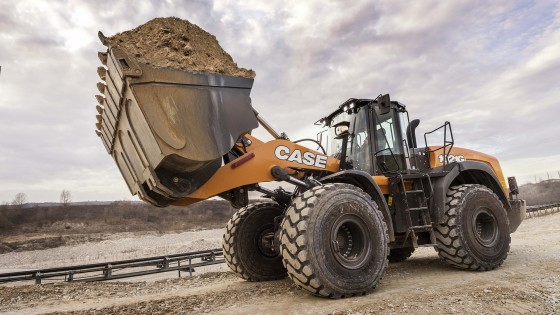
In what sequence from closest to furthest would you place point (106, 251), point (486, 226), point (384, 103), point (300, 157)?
point (300, 157) < point (384, 103) < point (486, 226) < point (106, 251)

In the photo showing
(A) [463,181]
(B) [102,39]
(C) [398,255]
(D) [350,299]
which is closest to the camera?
(B) [102,39]

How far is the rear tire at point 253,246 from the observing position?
588cm

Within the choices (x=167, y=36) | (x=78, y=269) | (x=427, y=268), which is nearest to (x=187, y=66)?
(x=167, y=36)

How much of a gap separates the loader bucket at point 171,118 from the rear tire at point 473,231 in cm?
368

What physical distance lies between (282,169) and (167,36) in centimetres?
209

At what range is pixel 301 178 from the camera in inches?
218

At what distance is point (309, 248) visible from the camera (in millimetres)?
4145

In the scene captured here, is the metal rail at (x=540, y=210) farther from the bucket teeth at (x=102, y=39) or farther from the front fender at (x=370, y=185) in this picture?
the bucket teeth at (x=102, y=39)

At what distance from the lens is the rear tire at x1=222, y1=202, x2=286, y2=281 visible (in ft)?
19.3

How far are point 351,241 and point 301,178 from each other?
1.17 metres

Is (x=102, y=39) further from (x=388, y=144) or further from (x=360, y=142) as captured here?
(x=388, y=144)

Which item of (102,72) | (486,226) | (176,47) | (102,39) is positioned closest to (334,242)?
(176,47)

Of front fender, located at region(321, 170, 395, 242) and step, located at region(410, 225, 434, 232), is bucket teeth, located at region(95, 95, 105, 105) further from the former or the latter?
step, located at region(410, 225, 434, 232)

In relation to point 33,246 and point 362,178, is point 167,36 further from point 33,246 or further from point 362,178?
point 33,246
